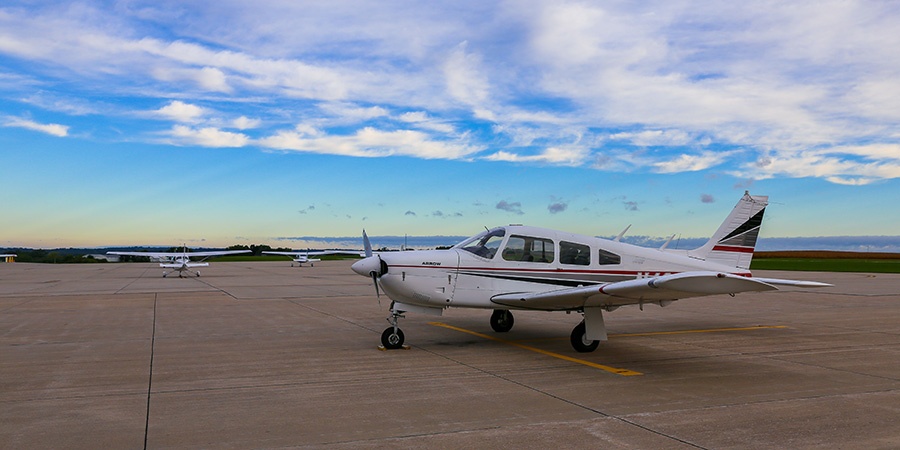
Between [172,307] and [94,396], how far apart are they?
38.3 feet

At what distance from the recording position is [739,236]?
12.3 metres

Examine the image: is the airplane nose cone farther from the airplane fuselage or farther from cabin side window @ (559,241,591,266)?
cabin side window @ (559,241,591,266)

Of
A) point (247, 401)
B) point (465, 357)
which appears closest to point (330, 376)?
point (247, 401)

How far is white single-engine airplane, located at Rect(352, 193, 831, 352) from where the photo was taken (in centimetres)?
990

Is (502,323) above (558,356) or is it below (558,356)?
above

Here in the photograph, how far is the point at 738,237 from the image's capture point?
40.4 ft

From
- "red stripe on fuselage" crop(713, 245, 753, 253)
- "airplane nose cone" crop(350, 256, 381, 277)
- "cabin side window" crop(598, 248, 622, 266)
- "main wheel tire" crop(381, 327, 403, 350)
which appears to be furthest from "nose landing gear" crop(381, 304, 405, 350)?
"red stripe on fuselage" crop(713, 245, 753, 253)

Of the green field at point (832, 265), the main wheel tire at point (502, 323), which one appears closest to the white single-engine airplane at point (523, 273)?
the main wheel tire at point (502, 323)

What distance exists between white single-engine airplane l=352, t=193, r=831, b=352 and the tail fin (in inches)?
34.3

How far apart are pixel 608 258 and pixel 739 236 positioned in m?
3.18

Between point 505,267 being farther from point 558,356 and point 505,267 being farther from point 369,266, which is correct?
point 369,266

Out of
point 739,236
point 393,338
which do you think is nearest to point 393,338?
point 393,338

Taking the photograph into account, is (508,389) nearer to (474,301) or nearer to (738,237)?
(474,301)

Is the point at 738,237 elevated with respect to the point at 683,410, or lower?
elevated
